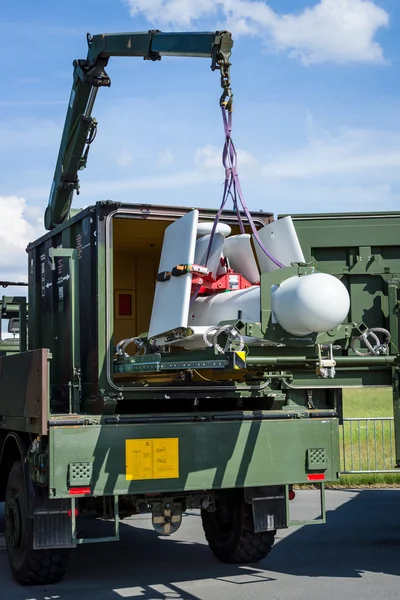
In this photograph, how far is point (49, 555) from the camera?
22.8 ft

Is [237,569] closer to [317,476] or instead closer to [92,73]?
[317,476]

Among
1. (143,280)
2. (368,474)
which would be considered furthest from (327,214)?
(368,474)

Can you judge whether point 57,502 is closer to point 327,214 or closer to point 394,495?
point 327,214

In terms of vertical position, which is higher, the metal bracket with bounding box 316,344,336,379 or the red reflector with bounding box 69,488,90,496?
the metal bracket with bounding box 316,344,336,379

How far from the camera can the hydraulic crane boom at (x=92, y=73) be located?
778 cm

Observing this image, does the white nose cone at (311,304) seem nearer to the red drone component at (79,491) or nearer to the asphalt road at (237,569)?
the red drone component at (79,491)

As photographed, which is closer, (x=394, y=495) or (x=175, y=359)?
(x=175, y=359)

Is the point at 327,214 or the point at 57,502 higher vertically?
the point at 327,214

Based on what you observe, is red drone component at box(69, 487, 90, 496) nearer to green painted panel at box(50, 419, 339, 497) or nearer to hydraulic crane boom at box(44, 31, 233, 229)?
green painted panel at box(50, 419, 339, 497)

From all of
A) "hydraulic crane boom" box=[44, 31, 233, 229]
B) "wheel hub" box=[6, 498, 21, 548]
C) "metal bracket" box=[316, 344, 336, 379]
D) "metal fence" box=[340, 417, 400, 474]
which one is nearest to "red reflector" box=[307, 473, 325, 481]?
"metal bracket" box=[316, 344, 336, 379]

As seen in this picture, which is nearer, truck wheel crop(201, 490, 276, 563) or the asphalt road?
the asphalt road

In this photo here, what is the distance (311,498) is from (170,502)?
5.10 meters

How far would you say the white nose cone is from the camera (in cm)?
568

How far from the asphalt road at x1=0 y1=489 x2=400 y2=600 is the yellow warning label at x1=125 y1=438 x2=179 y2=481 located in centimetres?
97
